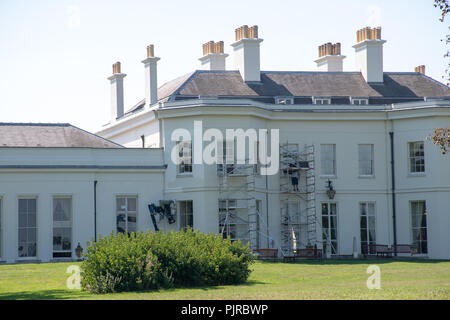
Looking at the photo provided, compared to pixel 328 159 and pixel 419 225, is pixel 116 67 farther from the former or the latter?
pixel 419 225

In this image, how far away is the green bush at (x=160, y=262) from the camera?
20625 millimetres

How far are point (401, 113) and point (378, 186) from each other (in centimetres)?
354

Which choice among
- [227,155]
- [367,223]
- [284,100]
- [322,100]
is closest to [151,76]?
[284,100]

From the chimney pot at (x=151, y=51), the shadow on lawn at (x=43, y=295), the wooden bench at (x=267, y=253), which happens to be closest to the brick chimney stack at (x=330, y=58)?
the chimney pot at (x=151, y=51)

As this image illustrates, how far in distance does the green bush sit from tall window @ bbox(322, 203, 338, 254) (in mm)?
14262

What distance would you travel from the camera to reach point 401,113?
37000 millimetres

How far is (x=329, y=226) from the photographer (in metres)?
37.0

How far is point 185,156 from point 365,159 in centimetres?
870

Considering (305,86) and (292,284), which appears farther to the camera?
(305,86)

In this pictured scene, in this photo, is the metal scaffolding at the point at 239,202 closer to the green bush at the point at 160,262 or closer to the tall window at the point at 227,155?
the tall window at the point at 227,155
